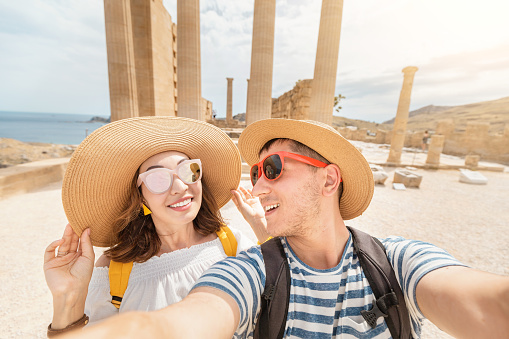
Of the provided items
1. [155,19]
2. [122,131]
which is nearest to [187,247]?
[122,131]

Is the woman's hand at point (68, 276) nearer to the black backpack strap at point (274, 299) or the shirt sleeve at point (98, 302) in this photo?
the shirt sleeve at point (98, 302)

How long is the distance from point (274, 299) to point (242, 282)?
0.19m

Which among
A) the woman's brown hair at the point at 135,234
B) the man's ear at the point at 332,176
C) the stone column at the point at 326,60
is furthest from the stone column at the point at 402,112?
the woman's brown hair at the point at 135,234

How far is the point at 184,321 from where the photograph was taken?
809mm

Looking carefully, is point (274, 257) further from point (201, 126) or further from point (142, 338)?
point (201, 126)

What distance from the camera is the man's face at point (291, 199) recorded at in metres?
1.33

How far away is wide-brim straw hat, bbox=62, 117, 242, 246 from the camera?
1.34 m

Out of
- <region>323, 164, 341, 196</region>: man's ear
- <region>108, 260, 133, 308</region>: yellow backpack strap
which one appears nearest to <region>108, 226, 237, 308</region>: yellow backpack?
<region>108, 260, 133, 308</region>: yellow backpack strap

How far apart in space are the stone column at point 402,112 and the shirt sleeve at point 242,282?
1571 centimetres

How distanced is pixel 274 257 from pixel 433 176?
13989mm

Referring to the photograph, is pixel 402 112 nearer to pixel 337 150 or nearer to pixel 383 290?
pixel 337 150

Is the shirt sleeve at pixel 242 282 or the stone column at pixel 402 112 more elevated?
the stone column at pixel 402 112

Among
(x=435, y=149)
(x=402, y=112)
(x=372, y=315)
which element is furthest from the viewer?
(x=402, y=112)

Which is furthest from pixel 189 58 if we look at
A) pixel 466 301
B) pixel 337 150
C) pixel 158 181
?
pixel 466 301
